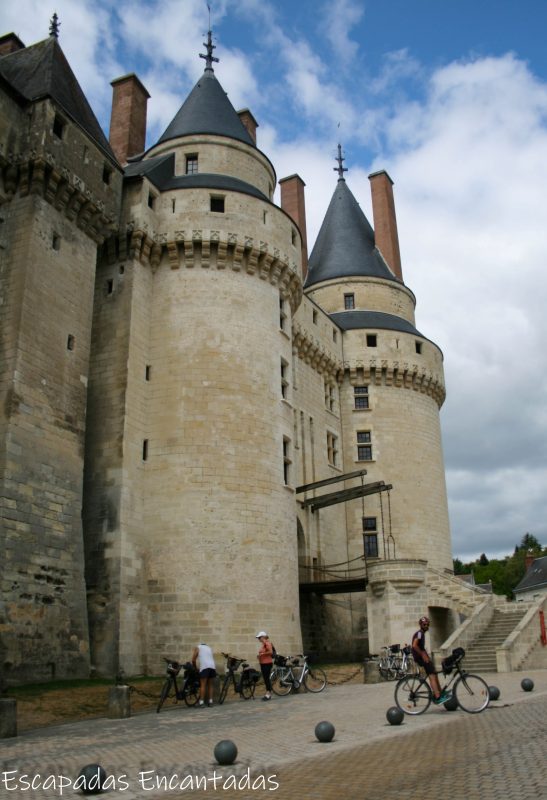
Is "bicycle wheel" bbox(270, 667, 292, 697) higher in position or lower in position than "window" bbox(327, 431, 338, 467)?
lower

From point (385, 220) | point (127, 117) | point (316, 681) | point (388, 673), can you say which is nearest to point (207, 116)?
point (127, 117)

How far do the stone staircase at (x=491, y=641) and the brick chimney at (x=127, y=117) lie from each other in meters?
21.3

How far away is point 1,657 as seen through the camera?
14.6 m

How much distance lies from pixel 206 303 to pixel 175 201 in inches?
144

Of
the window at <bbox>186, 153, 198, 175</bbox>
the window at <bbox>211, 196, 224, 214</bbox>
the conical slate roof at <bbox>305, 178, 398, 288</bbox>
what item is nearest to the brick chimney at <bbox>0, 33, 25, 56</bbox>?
the window at <bbox>186, 153, 198, 175</bbox>

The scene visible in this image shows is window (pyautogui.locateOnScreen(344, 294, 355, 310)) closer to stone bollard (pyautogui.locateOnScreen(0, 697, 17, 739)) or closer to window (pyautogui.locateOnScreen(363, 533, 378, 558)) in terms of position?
window (pyautogui.locateOnScreen(363, 533, 378, 558))

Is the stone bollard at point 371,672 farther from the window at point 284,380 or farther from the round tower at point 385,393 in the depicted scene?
the round tower at point 385,393

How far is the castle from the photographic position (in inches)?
682

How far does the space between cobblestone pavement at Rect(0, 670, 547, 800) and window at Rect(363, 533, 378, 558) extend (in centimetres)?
1790

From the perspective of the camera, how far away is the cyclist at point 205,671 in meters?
13.9

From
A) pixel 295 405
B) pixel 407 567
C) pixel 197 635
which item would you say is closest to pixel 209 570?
pixel 197 635

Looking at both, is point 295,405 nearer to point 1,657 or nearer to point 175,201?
point 175,201

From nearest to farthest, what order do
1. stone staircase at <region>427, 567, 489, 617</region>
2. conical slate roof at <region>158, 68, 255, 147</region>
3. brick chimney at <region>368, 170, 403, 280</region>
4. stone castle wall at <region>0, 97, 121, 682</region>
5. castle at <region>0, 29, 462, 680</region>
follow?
1. stone castle wall at <region>0, 97, 121, 682</region>
2. castle at <region>0, 29, 462, 680</region>
3. stone staircase at <region>427, 567, 489, 617</region>
4. conical slate roof at <region>158, 68, 255, 147</region>
5. brick chimney at <region>368, 170, 403, 280</region>

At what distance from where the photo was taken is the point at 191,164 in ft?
83.0
